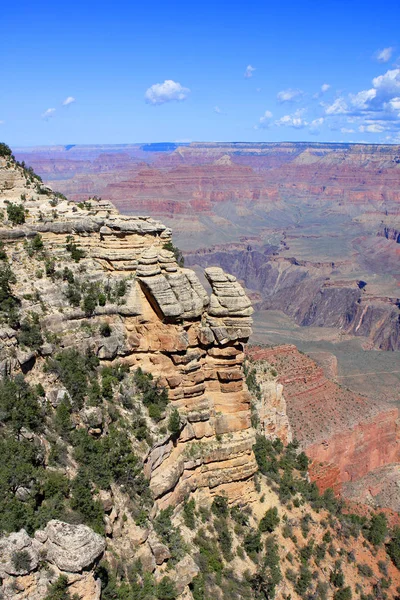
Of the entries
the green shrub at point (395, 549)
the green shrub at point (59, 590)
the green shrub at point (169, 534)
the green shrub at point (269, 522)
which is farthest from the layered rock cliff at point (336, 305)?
the green shrub at point (59, 590)

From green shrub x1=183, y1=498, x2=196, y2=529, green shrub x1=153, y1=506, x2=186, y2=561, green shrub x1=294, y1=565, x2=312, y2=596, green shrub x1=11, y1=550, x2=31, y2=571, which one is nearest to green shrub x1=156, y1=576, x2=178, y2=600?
green shrub x1=153, y1=506, x2=186, y2=561

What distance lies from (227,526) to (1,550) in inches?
490

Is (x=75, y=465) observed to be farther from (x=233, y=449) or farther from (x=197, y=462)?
(x=233, y=449)

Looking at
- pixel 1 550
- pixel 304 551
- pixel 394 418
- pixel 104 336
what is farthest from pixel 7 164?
pixel 394 418

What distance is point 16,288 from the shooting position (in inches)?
855

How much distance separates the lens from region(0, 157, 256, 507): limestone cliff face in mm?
22438

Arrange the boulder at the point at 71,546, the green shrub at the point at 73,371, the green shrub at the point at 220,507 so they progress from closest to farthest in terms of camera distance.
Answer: the boulder at the point at 71,546 → the green shrub at the point at 73,371 → the green shrub at the point at 220,507

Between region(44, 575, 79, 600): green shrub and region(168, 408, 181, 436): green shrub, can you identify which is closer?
region(44, 575, 79, 600): green shrub

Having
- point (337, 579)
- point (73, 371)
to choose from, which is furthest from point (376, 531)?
point (73, 371)

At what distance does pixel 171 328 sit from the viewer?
22.8 metres

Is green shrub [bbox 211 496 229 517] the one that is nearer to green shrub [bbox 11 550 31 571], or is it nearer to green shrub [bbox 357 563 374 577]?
green shrub [bbox 357 563 374 577]

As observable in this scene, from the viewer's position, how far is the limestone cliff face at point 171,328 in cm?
2244

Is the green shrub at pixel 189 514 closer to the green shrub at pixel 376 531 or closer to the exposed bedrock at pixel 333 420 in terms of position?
the green shrub at pixel 376 531

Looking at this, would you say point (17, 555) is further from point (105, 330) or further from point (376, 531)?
point (376, 531)
